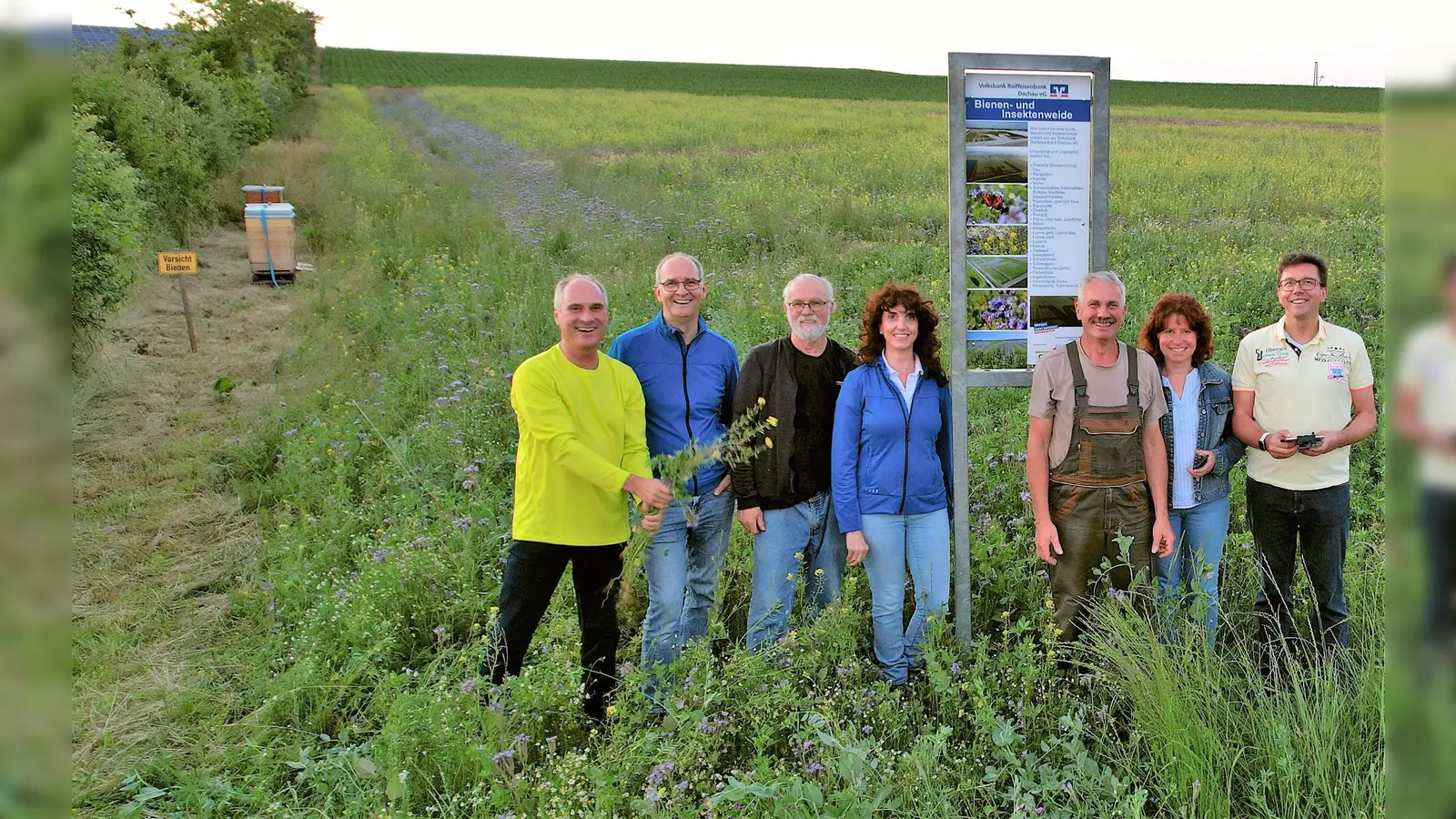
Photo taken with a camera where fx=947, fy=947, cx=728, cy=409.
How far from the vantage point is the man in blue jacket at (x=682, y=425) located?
165 inches

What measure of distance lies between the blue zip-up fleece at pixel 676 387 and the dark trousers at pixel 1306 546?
7.85 feet

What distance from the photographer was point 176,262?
9844mm

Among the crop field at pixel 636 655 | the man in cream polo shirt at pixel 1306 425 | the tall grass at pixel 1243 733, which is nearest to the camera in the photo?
the tall grass at pixel 1243 733

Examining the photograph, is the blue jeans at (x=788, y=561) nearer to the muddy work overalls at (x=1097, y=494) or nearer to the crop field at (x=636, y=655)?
the crop field at (x=636, y=655)

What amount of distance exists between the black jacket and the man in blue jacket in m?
0.13

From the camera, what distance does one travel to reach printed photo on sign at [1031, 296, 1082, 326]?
14.4 feet

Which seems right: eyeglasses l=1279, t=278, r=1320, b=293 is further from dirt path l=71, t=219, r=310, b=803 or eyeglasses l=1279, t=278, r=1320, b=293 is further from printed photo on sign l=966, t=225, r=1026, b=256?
dirt path l=71, t=219, r=310, b=803

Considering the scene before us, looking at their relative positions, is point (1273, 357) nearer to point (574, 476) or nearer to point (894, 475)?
point (894, 475)

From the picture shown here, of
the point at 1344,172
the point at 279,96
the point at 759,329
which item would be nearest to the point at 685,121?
the point at 279,96

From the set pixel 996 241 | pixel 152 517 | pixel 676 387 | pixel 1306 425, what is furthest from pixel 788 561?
pixel 152 517

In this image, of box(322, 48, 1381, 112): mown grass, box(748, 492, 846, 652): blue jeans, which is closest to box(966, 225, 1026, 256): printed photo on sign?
box(748, 492, 846, 652): blue jeans

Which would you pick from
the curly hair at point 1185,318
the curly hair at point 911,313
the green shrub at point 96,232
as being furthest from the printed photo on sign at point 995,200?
the green shrub at point 96,232
